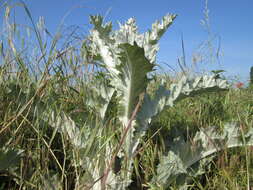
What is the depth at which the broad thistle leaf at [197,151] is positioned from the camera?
Result: 4.65 ft

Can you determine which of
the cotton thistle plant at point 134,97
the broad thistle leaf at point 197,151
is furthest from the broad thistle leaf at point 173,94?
the broad thistle leaf at point 197,151

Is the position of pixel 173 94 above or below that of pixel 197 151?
above

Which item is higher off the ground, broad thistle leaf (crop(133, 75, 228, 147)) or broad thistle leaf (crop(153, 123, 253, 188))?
broad thistle leaf (crop(133, 75, 228, 147))

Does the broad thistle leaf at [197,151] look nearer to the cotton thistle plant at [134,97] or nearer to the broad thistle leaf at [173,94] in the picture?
the cotton thistle plant at [134,97]

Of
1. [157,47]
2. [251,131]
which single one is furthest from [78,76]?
[251,131]

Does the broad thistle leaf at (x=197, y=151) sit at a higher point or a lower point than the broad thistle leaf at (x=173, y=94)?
lower

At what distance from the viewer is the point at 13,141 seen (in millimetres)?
1451

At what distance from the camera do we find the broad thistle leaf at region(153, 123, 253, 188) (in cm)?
142

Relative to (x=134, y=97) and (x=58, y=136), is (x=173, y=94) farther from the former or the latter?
(x=58, y=136)

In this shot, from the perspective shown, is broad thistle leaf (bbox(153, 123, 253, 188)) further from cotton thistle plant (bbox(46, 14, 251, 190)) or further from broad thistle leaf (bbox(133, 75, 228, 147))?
broad thistle leaf (bbox(133, 75, 228, 147))

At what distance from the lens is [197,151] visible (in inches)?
57.9

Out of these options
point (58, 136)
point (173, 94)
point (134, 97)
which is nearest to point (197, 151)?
point (173, 94)

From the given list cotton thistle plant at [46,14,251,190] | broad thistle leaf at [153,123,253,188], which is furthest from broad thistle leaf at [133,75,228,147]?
broad thistle leaf at [153,123,253,188]

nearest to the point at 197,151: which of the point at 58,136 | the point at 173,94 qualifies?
the point at 173,94
